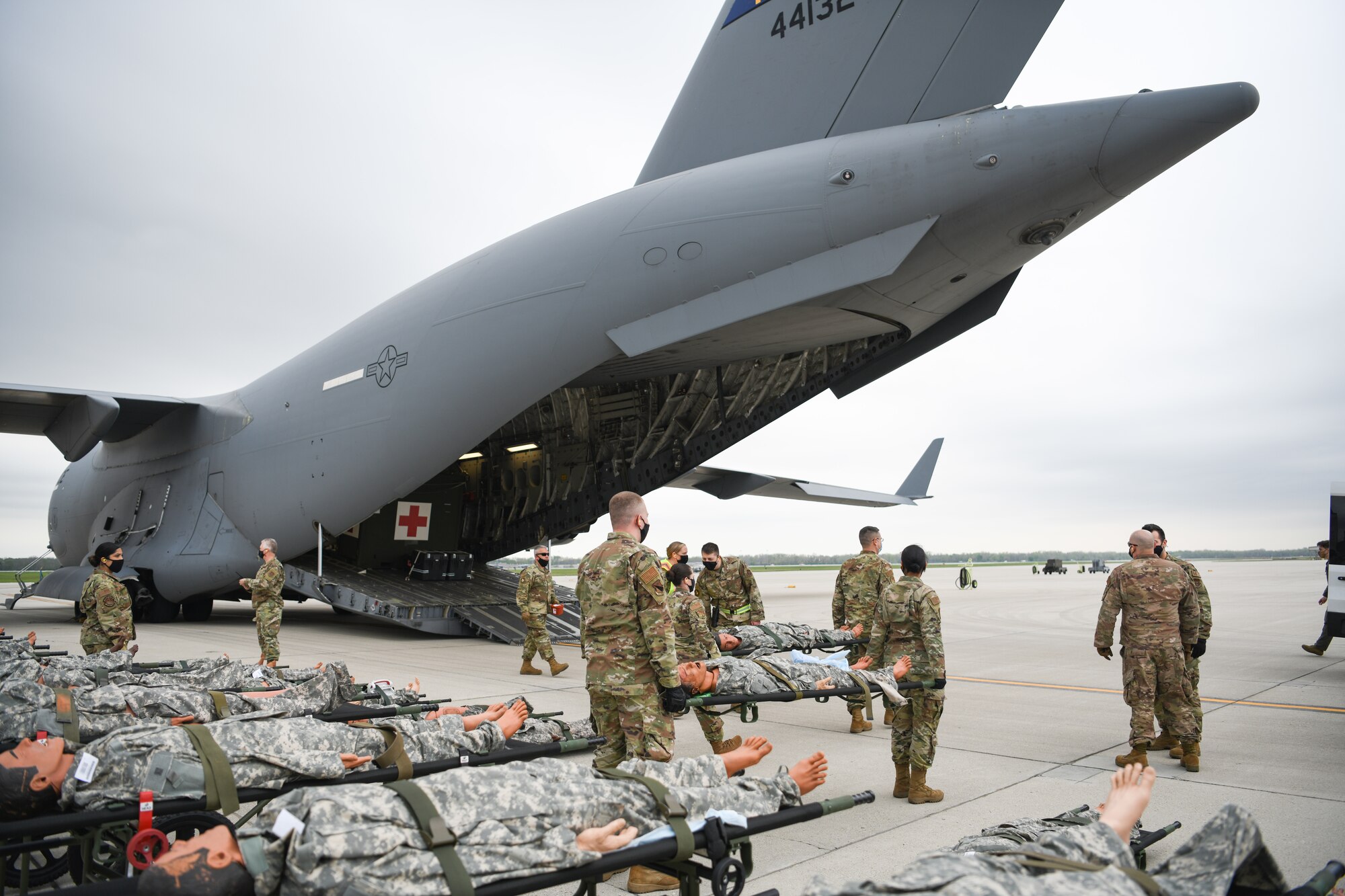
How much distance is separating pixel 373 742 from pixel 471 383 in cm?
735

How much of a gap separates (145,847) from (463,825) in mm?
1539

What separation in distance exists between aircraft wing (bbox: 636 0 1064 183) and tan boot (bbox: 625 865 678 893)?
7266 mm

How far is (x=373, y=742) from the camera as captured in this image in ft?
12.7

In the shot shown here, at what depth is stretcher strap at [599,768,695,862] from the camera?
263 cm

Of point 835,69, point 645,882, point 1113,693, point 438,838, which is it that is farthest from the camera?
point 835,69

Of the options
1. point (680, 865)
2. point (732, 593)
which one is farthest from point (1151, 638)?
point (732, 593)

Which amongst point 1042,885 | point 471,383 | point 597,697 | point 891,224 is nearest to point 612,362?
point 471,383

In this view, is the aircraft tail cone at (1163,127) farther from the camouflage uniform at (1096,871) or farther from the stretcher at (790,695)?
the camouflage uniform at (1096,871)

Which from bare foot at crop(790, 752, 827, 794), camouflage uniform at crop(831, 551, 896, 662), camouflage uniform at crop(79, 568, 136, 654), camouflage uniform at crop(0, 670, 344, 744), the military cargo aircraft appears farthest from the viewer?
the military cargo aircraft

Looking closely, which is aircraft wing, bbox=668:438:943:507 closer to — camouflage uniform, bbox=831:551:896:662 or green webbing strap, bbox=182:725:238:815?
camouflage uniform, bbox=831:551:896:662

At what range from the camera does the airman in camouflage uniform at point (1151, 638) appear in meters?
5.35

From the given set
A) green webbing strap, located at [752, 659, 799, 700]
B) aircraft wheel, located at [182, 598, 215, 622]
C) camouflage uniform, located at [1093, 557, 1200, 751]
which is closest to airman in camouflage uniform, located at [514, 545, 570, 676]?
green webbing strap, located at [752, 659, 799, 700]

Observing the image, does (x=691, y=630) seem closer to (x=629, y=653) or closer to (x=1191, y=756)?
(x=629, y=653)

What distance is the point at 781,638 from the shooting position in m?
7.70
